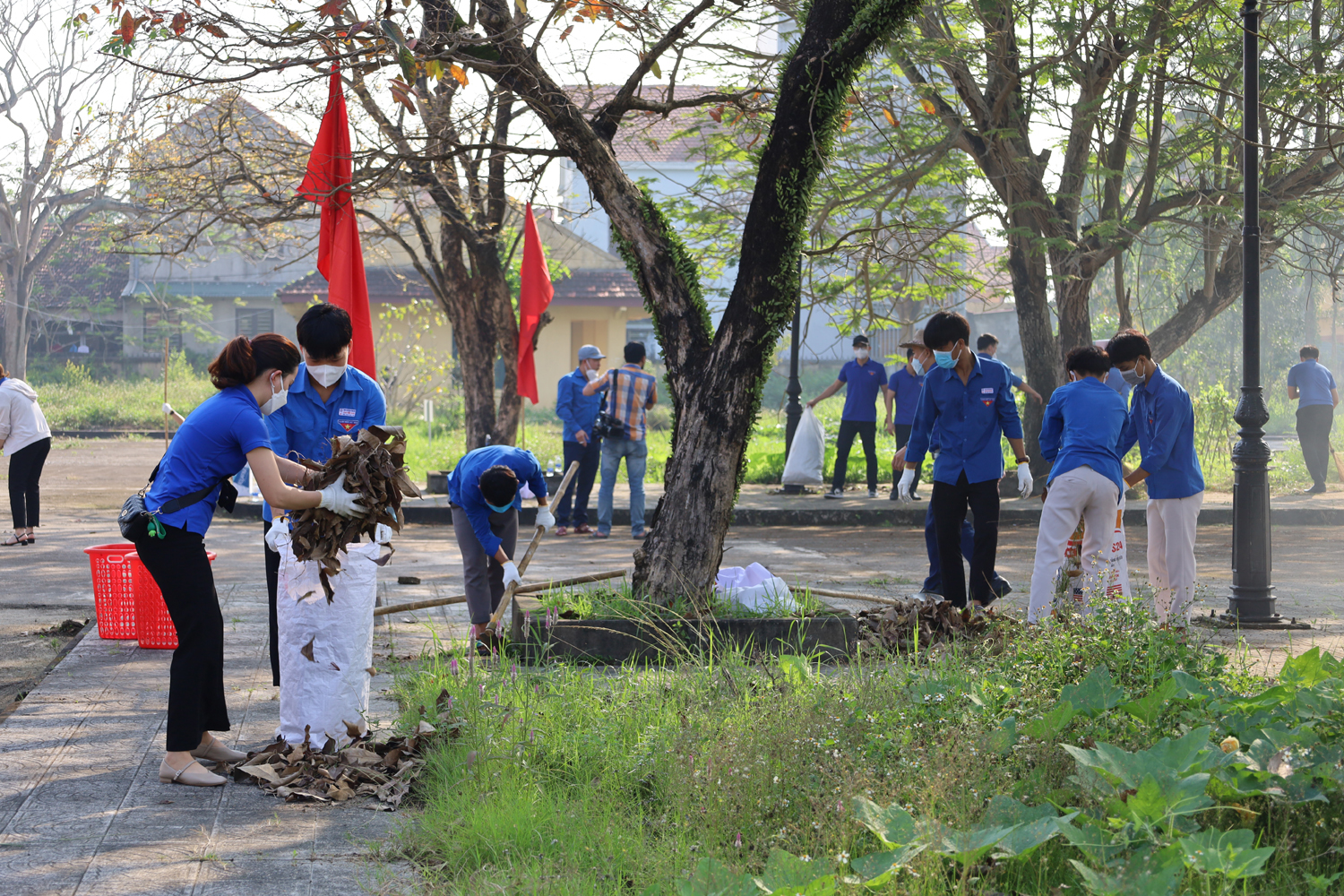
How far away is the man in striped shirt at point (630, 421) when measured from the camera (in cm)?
1219

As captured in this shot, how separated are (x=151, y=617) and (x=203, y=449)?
9.26 ft

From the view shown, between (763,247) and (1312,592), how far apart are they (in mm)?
5624

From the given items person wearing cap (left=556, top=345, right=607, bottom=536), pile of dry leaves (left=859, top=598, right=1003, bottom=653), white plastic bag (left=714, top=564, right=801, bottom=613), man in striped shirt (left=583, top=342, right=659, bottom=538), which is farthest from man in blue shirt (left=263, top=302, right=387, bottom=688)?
person wearing cap (left=556, top=345, right=607, bottom=536)

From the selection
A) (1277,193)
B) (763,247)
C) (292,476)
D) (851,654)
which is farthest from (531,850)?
(1277,193)

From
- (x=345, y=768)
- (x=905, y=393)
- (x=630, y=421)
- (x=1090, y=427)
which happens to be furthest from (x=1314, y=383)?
(x=345, y=768)

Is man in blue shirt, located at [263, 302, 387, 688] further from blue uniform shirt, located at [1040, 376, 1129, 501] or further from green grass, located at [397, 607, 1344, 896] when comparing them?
blue uniform shirt, located at [1040, 376, 1129, 501]

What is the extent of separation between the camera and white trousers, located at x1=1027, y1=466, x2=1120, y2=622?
268 inches

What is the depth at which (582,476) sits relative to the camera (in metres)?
13.0

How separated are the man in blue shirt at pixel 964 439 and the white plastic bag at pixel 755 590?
1.07 metres

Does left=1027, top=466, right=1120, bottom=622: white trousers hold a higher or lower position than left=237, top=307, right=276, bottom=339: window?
lower

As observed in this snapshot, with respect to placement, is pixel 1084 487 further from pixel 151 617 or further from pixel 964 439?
pixel 151 617

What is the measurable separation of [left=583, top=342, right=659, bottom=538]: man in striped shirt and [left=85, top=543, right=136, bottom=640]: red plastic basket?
578cm

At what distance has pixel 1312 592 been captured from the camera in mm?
9352

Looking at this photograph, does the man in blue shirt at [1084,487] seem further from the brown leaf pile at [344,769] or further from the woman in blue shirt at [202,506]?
the woman in blue shirt at [202,506]
